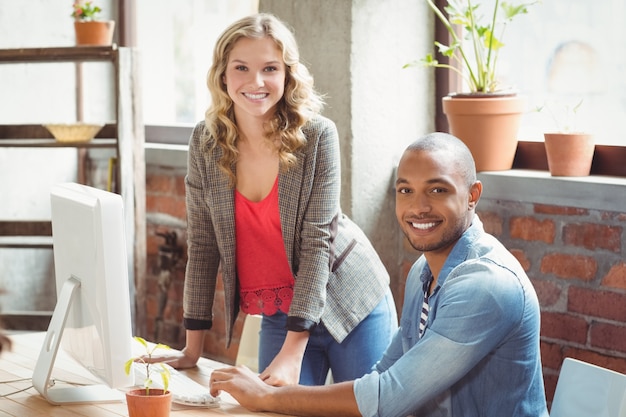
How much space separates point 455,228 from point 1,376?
1.08 metres

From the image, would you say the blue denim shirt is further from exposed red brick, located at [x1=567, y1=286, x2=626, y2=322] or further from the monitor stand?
exposed red brick, located at [x1=567, y1=286, x2=626, y2=322]

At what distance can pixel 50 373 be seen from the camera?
6.48 feet

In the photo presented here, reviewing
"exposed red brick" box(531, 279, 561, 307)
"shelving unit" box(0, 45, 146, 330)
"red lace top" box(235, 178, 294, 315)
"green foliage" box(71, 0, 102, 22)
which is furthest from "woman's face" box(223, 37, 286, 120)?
"green foliage" box(71, 0, 102, 22)

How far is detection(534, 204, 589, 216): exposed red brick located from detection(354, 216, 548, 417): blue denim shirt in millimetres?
894

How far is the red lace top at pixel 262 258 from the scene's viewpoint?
234 cm

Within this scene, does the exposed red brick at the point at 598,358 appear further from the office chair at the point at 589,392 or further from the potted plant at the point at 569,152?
the office chair at the point at 589,392

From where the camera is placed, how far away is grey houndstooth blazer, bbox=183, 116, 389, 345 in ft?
7.40

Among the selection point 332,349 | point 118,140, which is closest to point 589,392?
point 332,349

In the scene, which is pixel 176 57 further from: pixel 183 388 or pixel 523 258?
pixel 183 388

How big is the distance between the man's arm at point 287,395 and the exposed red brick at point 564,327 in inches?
42.5

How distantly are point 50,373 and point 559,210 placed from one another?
148 cm

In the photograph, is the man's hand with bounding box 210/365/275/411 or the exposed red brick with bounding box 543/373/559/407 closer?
the man's hand with bounding box 210/365/275/411

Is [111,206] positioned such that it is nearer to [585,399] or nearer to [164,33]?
[585,399]

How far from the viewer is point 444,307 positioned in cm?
177
